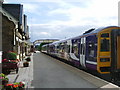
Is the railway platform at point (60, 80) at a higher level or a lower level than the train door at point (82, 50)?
lower

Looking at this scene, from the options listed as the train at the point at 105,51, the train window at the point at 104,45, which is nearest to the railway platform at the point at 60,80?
the train at the point at 105,51

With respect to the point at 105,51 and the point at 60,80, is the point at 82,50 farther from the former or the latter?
the point at 60,80

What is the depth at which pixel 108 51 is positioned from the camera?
10.7m

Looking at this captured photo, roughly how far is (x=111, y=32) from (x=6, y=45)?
1203 centimetres

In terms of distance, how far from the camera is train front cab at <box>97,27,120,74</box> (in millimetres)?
9969

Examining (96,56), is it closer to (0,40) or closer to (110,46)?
(110,46)

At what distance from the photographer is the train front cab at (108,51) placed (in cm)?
997

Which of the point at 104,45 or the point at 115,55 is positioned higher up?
the point at 104,45

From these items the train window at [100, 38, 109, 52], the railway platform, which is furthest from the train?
the railway platform

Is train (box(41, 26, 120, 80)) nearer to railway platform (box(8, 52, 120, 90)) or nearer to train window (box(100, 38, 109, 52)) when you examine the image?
train window (box(100, 38, 109, 52))

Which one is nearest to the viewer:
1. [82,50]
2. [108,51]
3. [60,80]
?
[60,80]

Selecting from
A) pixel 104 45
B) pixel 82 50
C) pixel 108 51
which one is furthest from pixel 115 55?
pixel 82 50

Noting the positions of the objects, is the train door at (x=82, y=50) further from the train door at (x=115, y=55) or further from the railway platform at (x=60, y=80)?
the train door at (x=115, y=55)

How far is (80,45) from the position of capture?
14297mm
